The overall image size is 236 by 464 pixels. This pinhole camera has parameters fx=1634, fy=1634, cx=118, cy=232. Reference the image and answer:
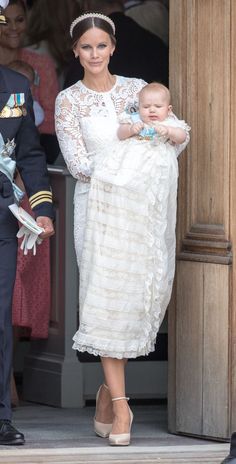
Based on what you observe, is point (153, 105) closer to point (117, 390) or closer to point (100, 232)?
point (100, 232)

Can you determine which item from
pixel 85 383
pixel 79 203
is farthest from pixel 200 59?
pixel 85 383

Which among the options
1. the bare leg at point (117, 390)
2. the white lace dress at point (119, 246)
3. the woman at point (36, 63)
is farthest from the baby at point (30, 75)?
the bare leg at point (117, 390)

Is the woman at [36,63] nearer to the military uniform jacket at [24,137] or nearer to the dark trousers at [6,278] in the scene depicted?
the military uniform jacket at [24,137]

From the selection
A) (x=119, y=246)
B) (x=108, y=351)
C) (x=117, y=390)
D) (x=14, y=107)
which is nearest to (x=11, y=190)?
(x=14, y=107)

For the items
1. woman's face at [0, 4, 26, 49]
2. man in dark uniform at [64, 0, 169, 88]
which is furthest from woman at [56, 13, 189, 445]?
woman's face at [0, 4, 26, 49]

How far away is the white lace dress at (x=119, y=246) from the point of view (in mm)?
6875

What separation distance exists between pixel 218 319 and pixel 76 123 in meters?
1.07

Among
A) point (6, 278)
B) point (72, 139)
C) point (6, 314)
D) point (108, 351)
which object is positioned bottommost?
point (108, 351)

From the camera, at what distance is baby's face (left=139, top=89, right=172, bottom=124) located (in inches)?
269

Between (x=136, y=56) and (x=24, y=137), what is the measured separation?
5.65ft

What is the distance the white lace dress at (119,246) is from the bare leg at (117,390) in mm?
103

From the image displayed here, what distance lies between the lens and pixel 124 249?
6.88 m

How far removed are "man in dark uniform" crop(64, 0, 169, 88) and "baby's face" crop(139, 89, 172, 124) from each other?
169 cm

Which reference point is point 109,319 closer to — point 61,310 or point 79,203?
point 79,203
